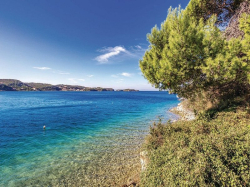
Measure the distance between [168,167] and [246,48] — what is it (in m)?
8.41

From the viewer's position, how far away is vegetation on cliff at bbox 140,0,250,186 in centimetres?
475

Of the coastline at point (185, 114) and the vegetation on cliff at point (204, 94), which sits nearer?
the vegetation on cliff at point (204, 94)

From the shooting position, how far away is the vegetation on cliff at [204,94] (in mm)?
4754

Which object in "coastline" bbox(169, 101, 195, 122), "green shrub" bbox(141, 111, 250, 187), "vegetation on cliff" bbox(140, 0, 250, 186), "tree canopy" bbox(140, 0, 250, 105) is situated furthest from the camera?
"coastline" bbox(169, 101, 195, 122)

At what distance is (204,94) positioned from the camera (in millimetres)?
14961

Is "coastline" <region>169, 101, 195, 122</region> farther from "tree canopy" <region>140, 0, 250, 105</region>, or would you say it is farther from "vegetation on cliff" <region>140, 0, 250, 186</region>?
"tree canopy" <region>140, 0, 250, 105</region>

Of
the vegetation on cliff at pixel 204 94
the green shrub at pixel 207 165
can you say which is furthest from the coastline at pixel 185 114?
the green shrub at pixel 207 165

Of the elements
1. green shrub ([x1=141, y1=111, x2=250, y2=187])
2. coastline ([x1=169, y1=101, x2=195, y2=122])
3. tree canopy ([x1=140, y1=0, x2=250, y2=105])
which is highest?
tree canopy ([x1=140, y1=0, x2=250, y2=105])

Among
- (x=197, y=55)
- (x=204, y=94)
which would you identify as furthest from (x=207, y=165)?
(x=204, y=94)

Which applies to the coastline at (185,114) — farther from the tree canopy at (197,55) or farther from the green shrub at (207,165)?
the green shrub at (207,165)

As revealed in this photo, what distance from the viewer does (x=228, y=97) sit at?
1297 cm

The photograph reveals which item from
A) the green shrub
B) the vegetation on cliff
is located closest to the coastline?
the vegetation on cliff

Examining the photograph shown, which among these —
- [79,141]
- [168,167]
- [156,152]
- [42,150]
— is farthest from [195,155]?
[42,150]

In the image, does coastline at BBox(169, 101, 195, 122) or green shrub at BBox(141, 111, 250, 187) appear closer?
green shrub at BBox(141, 111, 250, 187)
